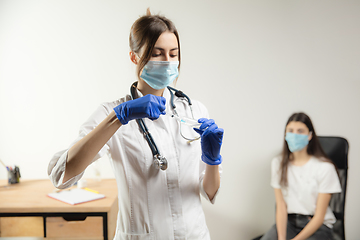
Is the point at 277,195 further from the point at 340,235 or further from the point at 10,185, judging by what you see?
the point at 10,185

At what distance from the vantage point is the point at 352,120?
7.16 ft

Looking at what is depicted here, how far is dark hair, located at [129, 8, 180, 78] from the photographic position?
3.17 feet

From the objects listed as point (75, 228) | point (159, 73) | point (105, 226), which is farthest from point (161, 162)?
point (75, 228)

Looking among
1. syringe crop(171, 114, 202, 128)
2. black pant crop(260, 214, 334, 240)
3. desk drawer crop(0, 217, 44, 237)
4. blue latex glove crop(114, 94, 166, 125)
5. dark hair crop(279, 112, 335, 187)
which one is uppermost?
blue latex glove crop(114, 94, 166, 125)

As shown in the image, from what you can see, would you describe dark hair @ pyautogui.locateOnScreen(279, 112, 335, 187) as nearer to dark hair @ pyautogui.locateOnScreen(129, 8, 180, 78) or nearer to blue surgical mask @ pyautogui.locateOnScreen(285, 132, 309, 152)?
blue surgical mask @ pyautogui.locateOnScreen(285, 132, 309, 152)

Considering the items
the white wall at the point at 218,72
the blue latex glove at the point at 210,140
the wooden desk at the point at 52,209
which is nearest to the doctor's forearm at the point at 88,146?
the blue latex glove at the point at 210,140

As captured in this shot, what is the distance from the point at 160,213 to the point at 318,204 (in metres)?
1.41

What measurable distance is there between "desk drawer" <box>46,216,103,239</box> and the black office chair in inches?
65.7

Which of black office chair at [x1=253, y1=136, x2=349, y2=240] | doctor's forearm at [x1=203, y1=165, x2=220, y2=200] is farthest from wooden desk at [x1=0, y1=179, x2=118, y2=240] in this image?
black office chair at [x1=253, y1=136, x2=349, y2=240]

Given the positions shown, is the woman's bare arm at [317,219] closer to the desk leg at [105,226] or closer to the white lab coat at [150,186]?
the white lab coat at [150,186]

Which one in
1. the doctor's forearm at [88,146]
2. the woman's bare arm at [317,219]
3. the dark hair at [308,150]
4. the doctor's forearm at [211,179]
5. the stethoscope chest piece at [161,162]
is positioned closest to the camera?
the doctor's forearm at [88,146]

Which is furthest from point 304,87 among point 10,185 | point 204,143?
point 10,185

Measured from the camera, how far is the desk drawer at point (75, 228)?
1.51 meters

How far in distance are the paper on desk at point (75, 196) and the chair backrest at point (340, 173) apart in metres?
1.69
